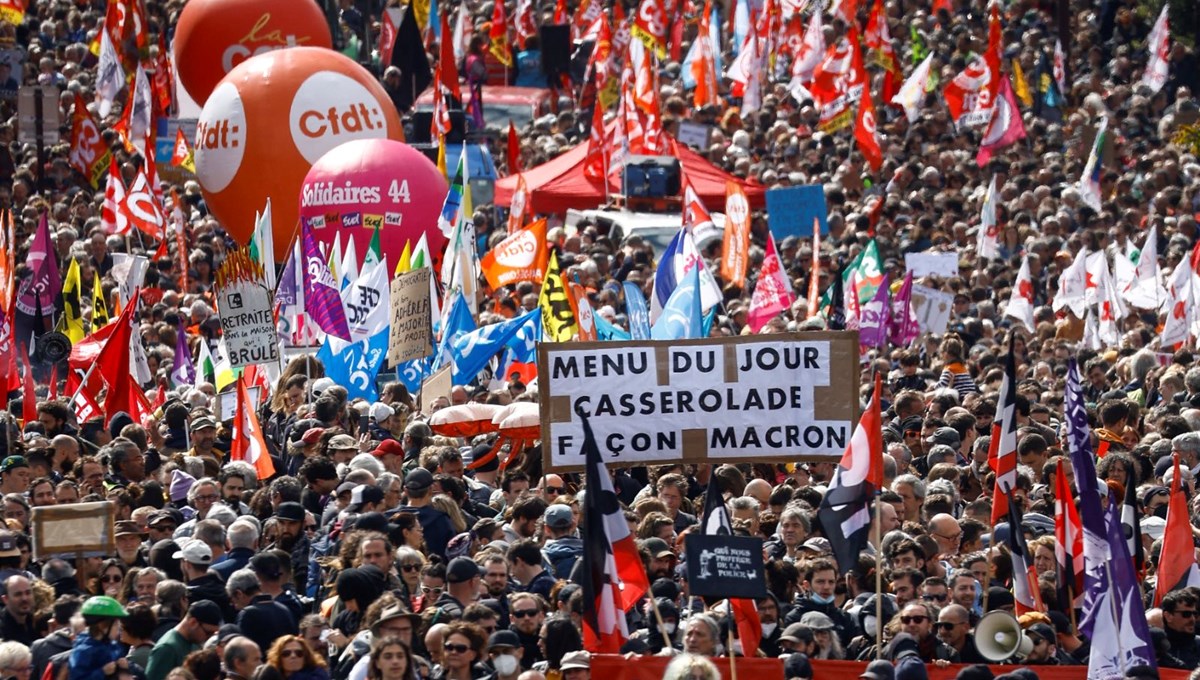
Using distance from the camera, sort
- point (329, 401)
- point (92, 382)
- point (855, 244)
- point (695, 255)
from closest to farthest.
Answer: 1. point (329, 401)
2. point (92, 382)
3. point (695, 255)
4. point (855, 244)

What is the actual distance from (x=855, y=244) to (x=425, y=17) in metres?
12.8

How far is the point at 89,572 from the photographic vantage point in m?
10.0

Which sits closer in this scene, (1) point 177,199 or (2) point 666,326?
(2) point 666,326

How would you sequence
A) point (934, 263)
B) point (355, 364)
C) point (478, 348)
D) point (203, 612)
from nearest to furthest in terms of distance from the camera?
point (203, 612) → point (478, 348) → point (355, 364) → point (934, 263)

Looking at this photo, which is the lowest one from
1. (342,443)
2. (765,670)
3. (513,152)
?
(765,670)

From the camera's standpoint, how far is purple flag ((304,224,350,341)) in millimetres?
17016

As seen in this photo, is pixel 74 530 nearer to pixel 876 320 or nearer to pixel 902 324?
pixel 876 320

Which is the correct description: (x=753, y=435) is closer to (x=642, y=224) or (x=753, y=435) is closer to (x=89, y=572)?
(x=89, y=572)

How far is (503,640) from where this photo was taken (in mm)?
8641

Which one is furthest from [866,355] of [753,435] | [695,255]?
[753,435]

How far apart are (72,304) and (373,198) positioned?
141 inches

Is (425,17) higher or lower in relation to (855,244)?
higher

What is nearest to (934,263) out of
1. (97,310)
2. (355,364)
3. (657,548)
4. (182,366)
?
(355,364)

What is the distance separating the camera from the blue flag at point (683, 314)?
15695 millimetres
